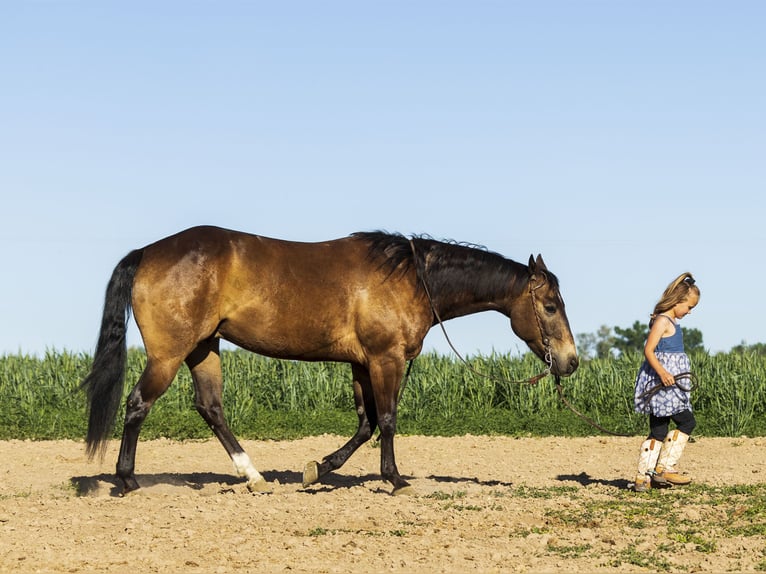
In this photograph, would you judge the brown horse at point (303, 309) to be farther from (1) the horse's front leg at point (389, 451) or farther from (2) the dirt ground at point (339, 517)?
(2) the dirt ground at point (339, 517)

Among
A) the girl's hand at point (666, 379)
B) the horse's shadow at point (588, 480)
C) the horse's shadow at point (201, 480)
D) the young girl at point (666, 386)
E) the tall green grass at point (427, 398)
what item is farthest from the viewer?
the tall green grass at point (427, 398)

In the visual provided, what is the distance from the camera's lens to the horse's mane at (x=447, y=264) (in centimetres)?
852

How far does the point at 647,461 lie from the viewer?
8.43 meters

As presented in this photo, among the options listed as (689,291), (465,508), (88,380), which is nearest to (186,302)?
(88,380)

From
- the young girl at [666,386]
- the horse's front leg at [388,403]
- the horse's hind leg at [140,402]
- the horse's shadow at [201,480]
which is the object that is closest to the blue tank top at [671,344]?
the young girl at [666,386]

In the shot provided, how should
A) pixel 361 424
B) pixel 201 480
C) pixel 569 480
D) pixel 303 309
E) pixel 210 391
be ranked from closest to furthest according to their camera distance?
pixel 303 309, pixel 210 391, pixel 361 424, pixel 569 480, pixel 201 480

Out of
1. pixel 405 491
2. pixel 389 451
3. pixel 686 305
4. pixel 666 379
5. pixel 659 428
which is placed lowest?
pixel 405 491

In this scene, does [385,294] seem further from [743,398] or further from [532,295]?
[743,398]

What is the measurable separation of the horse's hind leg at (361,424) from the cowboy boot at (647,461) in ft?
7.51

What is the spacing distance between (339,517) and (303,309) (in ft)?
6.36

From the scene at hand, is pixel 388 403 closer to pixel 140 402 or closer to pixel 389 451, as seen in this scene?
pixel 389 451

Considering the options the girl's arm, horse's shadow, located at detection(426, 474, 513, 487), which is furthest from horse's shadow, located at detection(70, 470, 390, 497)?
the girl's arm

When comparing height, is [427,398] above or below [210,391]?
above

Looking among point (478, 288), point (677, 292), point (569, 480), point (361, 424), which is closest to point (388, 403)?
point (361, 424)
